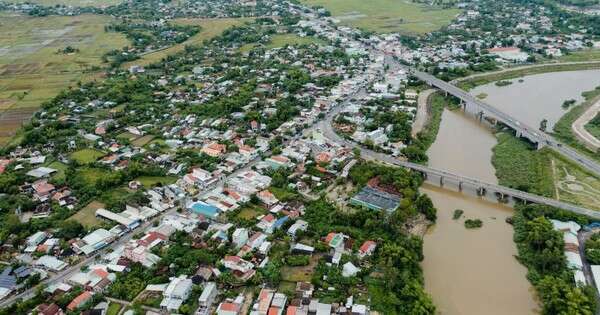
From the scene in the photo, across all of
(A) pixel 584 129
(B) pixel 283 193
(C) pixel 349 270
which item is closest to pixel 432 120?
(A) pixel 584 129

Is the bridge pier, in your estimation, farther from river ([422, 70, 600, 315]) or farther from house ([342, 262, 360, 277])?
house ([342, 262, 360, 277])

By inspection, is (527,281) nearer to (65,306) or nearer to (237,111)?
(65,306)

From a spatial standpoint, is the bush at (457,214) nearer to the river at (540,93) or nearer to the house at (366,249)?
the house at (366,249)

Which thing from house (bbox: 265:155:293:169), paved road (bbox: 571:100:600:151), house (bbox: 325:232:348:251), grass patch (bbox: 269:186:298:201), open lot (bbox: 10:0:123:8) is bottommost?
grass patch (bbox: 269:186:298:201)

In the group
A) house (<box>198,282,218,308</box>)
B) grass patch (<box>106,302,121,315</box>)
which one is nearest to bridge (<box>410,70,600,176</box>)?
house (<box>198,282,218,308</box>)

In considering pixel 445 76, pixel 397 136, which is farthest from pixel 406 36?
pixel 397 136

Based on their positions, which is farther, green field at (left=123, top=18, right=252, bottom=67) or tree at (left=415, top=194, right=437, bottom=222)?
green field at (left=123, top=18, right=252, bottom=67)

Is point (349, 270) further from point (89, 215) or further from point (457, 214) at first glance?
point (89, 215)
